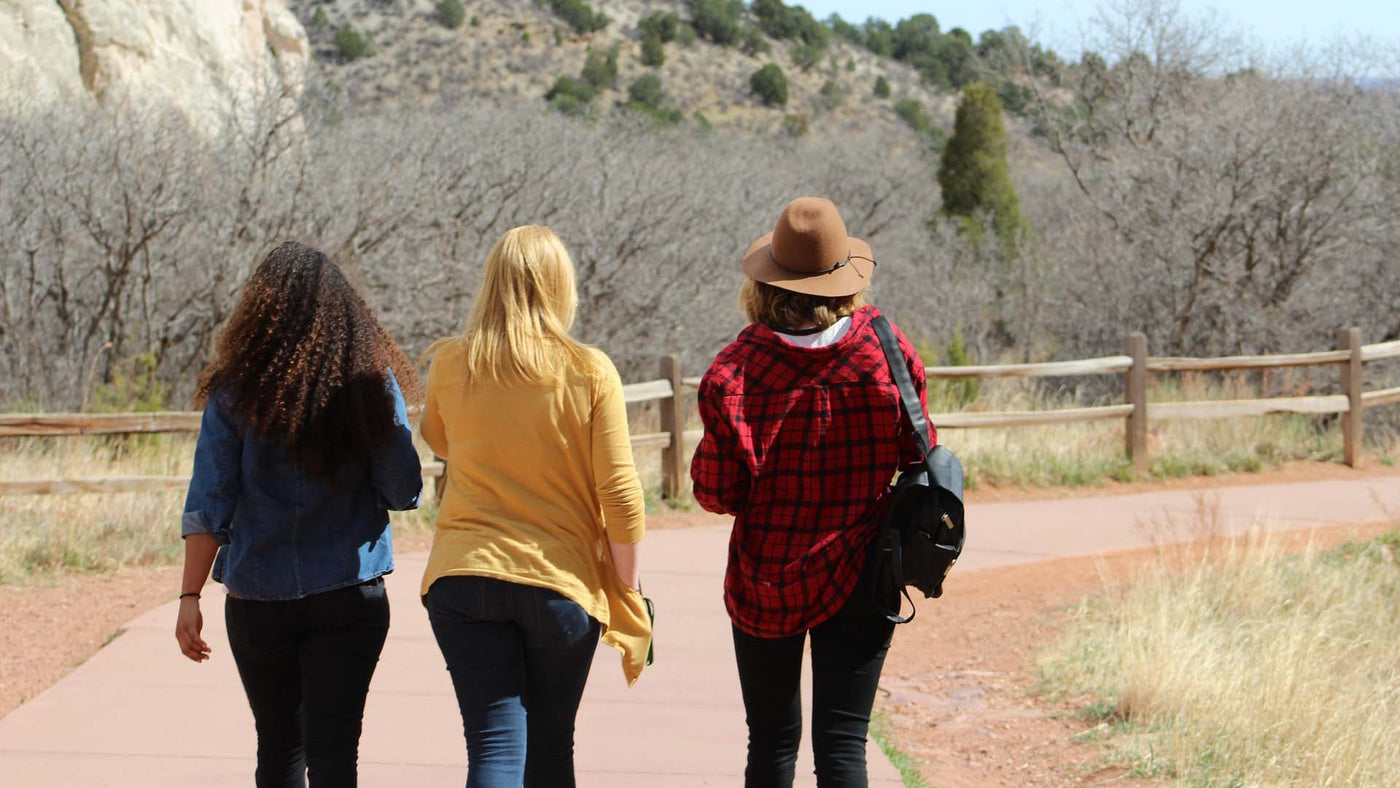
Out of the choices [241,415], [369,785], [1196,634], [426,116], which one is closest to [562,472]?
[241,415]

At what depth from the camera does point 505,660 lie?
3.06 meters

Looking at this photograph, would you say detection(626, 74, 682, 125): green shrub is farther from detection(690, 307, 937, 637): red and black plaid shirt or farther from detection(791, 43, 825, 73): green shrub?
detection(690, 307, 937, 637): red and black plaid shirt

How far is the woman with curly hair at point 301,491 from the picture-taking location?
10.2 feet

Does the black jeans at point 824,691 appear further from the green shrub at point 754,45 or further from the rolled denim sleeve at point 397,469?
the green shrub at point 754,45

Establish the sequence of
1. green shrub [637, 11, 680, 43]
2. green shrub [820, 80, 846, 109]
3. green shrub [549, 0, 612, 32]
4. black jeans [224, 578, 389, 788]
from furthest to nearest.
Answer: green shrub [637, 11, 680, 43] → green shrub [820, 80, 846, 109] → green shrub [549, 0, 612, 32] → black jeans [224, 578, 389, 788]

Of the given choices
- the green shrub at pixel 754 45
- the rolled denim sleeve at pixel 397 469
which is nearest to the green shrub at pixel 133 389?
the rolled denim sleeve at pixel 397 469

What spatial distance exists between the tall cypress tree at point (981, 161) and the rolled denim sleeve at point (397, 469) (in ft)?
84.5

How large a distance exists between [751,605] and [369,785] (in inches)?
71.5

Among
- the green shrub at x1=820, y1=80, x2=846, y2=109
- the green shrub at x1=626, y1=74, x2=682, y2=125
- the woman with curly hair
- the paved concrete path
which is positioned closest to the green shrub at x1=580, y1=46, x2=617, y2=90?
the green shrub at x1=626, y1=74, x2=682, y2=125

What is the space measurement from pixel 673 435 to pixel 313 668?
675 centimetres

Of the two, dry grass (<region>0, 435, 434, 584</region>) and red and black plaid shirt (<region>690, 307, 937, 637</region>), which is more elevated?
red and black plaid shirt (<region>690, 307, 937, 637</region>)

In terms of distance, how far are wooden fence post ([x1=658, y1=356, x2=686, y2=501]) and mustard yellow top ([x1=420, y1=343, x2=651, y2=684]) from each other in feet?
21.8

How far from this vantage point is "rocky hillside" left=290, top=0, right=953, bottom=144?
149 ft

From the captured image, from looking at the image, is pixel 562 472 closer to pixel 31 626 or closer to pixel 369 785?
pixel 369 785
